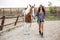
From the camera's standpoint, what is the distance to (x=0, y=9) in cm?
241

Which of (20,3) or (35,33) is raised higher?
(20,3)

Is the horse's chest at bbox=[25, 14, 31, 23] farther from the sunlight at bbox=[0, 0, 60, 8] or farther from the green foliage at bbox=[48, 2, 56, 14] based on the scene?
the green foliage at bbox=[48, 2, 56, 14]

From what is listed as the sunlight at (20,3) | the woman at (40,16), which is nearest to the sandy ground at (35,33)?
the woman at (40,16)

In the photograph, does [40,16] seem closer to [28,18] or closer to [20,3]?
[28,18]

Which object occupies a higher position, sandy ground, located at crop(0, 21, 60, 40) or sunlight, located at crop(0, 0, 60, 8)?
sunlight, located at crop(0, 0, 60, 8)

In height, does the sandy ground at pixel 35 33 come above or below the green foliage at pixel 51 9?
below

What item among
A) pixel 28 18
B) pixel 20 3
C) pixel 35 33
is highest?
pixel 20 3

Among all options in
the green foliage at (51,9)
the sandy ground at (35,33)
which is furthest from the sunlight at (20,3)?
the sandy ground at (35,33)

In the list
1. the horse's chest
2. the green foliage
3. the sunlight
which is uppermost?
the sunlight

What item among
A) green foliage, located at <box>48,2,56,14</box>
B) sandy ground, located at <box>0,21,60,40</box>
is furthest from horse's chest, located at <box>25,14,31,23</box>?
green foliage, located at <box>48,2,56,14</box>

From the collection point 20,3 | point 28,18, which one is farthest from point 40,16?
point 20,3

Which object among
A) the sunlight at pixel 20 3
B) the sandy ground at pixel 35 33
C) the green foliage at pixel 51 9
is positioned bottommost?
the sandy ground at pixel 35 33

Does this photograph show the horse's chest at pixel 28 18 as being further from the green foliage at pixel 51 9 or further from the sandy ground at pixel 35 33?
the green foliage at pixel 51 9

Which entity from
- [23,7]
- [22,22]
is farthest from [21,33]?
[23,7]
